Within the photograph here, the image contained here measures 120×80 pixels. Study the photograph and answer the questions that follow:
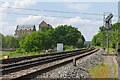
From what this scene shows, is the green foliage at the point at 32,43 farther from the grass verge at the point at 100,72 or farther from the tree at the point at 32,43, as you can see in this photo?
the grass verge at the point at 100,72

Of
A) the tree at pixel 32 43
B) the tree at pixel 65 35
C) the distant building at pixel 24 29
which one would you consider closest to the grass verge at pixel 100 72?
the tree at pixel 32 43

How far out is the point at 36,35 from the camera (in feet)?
121

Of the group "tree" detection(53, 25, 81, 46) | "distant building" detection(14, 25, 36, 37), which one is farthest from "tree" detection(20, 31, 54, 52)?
"distant building" detection(14, 25, 36, 37)

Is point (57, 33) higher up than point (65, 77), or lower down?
higher up

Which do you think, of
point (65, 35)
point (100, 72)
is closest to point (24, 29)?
point (65, 35)

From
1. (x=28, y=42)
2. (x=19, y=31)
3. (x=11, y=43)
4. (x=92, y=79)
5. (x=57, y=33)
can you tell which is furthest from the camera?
(x=19, y=31)

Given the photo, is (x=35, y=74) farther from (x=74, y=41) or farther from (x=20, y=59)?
(x=74, y=41)

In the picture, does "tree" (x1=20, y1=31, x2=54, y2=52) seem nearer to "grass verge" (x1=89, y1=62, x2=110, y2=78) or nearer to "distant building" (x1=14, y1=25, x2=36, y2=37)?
"grass verge" (x1=89, y1=62, x2=110, y2=78)

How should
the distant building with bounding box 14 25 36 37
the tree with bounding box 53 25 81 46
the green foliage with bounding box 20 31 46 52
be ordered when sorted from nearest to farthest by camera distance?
the green foliage with bounding box 20 31 46 52 < the tree with bounding box 53 25 81 46 < the distant building with bounding box 14 25 36 37

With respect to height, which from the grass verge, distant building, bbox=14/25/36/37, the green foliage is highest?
distant building, bbox=14/25/36/37

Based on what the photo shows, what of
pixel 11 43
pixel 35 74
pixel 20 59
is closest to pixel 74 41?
pixel 11 43

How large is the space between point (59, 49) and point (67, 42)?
2869 centimetres

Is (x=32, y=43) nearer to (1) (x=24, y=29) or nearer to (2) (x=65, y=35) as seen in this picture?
(2) (x=65, y=35)

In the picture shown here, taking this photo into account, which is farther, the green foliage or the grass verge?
the green foliage
